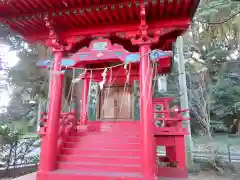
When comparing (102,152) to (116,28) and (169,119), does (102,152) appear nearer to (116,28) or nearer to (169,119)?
(169,119)

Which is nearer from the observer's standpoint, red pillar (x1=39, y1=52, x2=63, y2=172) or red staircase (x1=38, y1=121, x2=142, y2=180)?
red staircase (x1=38, y1=121, x2=142, y2=180)

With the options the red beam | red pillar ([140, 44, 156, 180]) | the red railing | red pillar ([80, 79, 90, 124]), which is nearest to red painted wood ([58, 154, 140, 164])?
red pillar ([140, 44, 156, 180])

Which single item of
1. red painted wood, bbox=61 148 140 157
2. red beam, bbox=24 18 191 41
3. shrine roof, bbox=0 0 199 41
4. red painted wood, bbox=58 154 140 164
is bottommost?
red painted wood, bbox=58 154 140 164

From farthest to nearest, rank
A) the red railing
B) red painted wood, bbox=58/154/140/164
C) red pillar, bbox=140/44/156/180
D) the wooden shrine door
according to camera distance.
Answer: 1. the wooden shrine door
2. the red railing
3. red painted wood, bbox=58/154/140/164
4. red pillar, bbox=140/44/156/180

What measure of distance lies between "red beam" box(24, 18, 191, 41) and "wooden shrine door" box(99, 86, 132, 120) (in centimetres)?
268

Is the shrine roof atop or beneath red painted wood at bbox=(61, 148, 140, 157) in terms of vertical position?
atop

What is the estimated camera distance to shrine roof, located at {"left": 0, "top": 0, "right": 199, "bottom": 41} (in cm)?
402

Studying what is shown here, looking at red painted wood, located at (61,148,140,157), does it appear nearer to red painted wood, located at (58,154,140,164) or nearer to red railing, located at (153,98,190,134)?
red painted wood, located at (58,154,140,164)

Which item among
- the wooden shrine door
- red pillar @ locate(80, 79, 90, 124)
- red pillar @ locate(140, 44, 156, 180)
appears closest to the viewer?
red pillar @ locate(140, 44, 156, 180)

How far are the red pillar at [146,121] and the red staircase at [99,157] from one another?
319 millimetres

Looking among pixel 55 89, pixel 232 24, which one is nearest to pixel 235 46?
pixel 232 24

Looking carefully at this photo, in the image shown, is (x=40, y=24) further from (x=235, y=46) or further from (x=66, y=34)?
(x=235, y=46)

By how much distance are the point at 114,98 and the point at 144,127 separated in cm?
319

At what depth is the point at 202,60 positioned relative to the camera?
17.6 m
